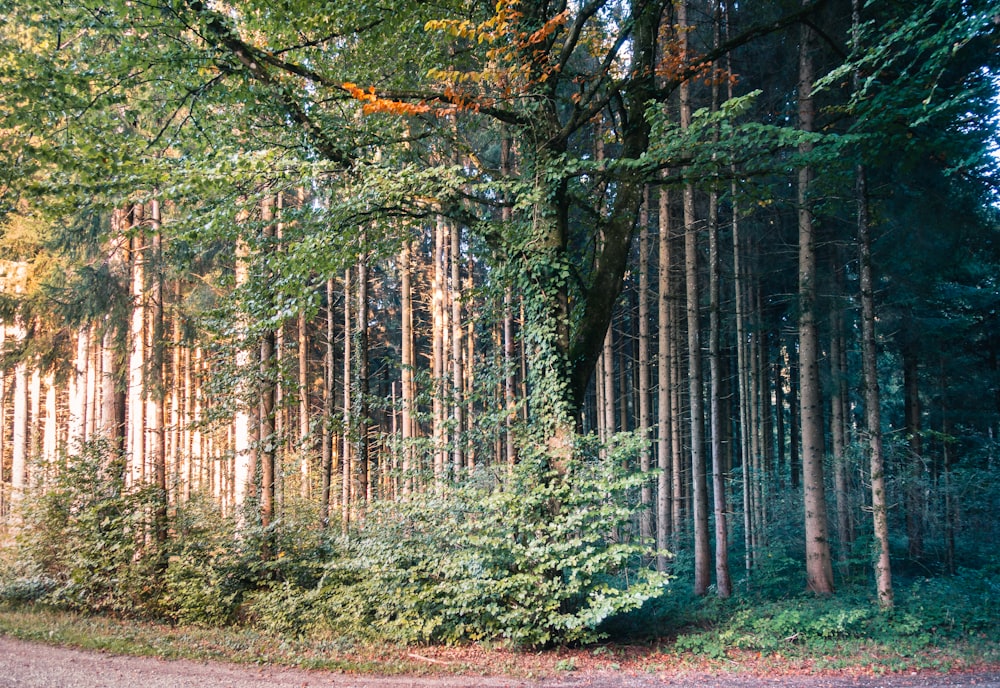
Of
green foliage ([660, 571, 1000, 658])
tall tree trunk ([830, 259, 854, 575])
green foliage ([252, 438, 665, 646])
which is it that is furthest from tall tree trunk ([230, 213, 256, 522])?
tall tree trunk ([830, 259, 854, 575])

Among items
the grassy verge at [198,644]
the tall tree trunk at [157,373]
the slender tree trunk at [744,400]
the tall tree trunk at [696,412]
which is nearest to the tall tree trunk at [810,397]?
the tall tree trunk at [696,412]

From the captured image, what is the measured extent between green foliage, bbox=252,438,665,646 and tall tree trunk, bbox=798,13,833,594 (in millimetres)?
4033

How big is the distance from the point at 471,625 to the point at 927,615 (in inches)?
259

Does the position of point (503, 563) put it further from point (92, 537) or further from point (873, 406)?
point (92, 537)

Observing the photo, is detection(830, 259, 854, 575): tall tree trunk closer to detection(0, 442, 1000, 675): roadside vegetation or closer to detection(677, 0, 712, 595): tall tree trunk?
detection(677, 0, 712, 595): tall tree trunk

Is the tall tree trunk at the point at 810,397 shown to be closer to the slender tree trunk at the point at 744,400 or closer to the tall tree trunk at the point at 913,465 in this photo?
the slender tree trunk at the point at 744,400

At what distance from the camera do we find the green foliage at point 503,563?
24.3 feet

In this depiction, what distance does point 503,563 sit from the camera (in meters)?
7.79

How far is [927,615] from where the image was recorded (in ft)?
28.6

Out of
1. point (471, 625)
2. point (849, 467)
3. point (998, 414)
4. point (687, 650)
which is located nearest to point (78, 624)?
point (471, 625)

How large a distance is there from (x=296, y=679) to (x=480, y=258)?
6.90m

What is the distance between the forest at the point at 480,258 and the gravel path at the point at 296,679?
3.16 ft

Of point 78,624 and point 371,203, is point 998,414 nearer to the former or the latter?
point 371,203

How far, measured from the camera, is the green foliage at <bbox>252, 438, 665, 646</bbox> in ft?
24.3
